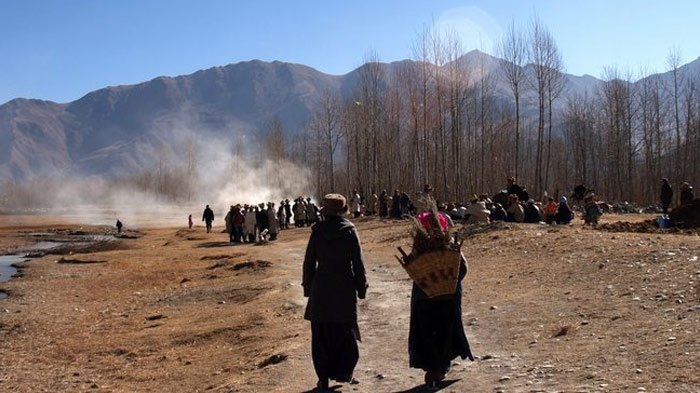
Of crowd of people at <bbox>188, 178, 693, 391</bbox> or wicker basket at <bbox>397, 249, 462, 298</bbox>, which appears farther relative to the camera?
crowd of people at <bbox>188, 178, 693, 391</bbox>

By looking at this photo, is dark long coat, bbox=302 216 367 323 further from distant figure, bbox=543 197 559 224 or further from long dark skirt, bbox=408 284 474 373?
distant figure, bbox=543 197 559 224

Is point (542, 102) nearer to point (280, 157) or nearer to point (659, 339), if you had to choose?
point (659, 339)

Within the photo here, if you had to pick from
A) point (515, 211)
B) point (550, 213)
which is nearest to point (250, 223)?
point (515, 211)

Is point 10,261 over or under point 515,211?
under

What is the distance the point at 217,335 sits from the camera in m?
12.9

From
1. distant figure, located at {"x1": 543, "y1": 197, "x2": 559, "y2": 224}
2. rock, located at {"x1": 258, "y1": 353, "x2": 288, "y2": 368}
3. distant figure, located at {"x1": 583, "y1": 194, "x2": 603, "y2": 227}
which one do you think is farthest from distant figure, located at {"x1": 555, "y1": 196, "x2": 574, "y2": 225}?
rock, located at {"x1": 258, "y1": 353, "x2": 288, "y2": 368}

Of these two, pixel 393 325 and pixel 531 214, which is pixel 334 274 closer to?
pixel 393 325

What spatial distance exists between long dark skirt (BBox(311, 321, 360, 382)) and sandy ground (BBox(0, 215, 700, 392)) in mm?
269

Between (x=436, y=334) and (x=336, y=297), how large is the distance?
1085mm

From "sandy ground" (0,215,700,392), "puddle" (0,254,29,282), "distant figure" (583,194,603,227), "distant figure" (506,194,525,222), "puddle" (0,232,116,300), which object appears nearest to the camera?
"sandy ground" (0,215,700,392)

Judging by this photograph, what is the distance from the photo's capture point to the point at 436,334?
7.26 meters

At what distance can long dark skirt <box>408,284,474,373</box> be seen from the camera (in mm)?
7234

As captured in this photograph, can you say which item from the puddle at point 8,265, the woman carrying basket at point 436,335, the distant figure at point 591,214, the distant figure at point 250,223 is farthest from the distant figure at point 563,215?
the puddle at point 8,265

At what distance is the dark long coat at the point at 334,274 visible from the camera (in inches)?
288
